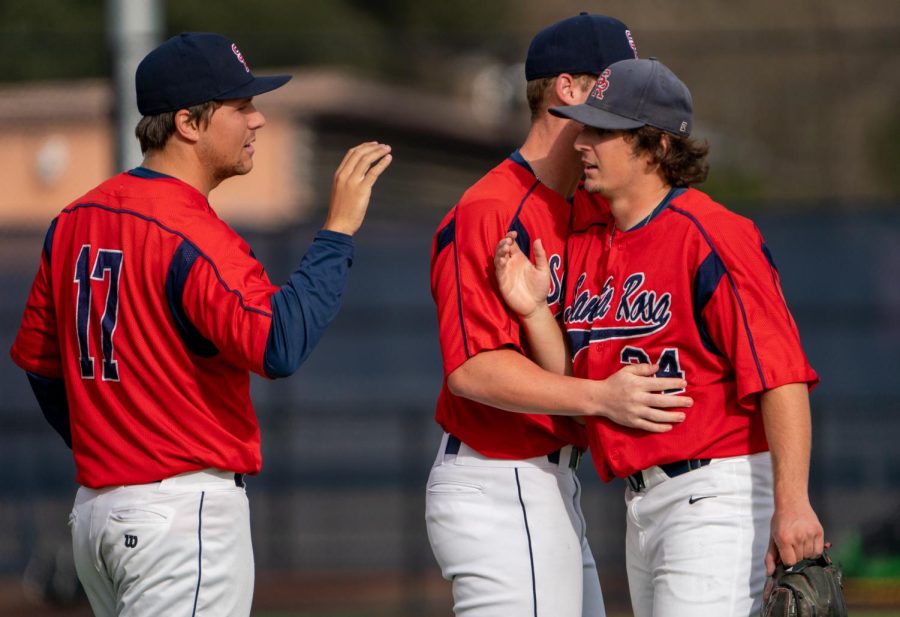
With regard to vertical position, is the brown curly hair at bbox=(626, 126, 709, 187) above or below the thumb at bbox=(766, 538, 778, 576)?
above

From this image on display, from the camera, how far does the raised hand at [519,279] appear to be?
12.0ft

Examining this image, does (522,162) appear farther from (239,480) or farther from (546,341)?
(239,480)

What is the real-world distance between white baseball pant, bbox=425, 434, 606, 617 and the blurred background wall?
193 inches

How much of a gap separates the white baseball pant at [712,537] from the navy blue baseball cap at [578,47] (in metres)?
1.20

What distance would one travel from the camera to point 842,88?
17844 mm

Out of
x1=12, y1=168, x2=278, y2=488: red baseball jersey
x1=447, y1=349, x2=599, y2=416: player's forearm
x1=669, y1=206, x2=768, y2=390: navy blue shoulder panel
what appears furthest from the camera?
x1=447, y1=349, x2=599, y2=416: player's forearm

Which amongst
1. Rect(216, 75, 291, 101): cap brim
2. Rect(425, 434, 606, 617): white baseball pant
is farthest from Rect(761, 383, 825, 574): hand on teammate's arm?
Rect(216, 75, 291, 101): cap brim

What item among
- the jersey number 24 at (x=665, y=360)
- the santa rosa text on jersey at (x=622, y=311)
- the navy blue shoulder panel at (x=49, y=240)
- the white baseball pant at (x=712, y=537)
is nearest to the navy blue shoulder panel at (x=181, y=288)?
the navy blue shoulder panel at (x=49, y=240)

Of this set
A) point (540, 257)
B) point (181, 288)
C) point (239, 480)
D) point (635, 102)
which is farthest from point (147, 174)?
point (635, 102)

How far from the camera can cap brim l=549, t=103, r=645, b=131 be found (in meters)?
3.56

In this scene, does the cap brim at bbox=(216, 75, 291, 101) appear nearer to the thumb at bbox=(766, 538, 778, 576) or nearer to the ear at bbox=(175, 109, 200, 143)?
the ear at bbox=(175, 109, 200, 143)

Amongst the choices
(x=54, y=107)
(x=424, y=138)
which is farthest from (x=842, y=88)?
(x=54, y=107)

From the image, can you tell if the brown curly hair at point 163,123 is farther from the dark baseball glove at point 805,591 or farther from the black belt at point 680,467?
the dark baseball glove at point 805,591

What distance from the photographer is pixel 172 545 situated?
3.46m
